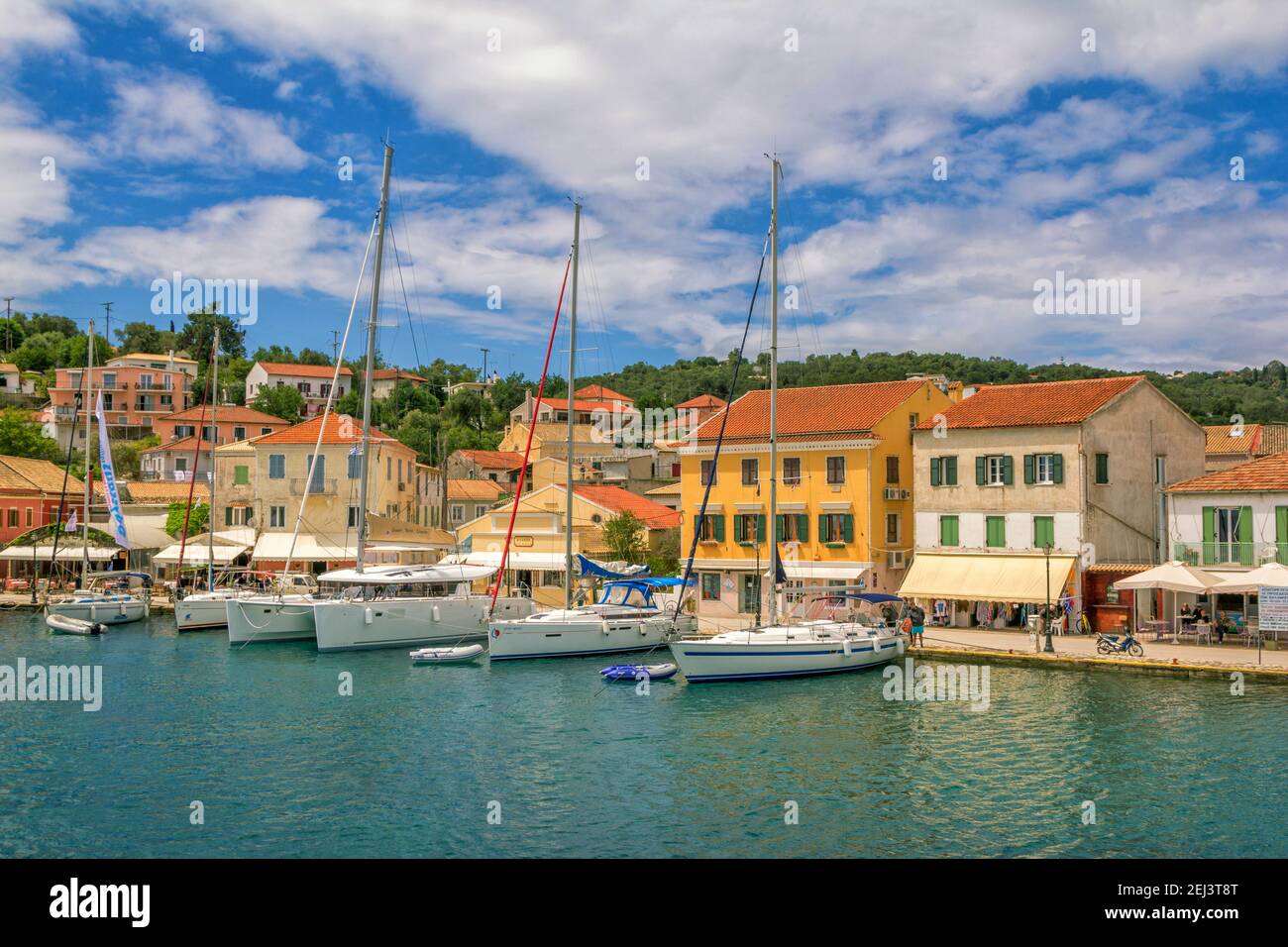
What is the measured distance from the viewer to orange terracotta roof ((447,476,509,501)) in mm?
79875

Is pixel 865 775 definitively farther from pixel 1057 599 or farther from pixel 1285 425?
pixel 1285 425

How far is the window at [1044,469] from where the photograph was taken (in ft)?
143

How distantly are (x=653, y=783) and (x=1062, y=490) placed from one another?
27720mm

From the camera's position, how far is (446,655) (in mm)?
40469

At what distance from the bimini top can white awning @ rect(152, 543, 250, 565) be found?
59.5 ft

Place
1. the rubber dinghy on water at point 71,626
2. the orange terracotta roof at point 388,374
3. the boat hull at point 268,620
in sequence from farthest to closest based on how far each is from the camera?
the orange terracotta roof at point 388,374 < the rubber dinghy on water at point 71,626 < the boat hull at point 268,620

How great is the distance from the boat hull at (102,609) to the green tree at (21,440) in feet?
136

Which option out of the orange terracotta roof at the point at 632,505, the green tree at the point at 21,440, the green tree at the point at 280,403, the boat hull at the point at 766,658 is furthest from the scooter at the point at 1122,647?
the green tree at the point at 280,403

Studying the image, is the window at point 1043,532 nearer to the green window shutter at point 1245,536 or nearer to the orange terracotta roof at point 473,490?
the green window shutter at point 1245,536

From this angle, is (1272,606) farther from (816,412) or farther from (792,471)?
(816,412)

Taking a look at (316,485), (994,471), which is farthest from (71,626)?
(994,471)

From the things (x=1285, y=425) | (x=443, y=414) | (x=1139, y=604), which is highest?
(x=443, y=414)
